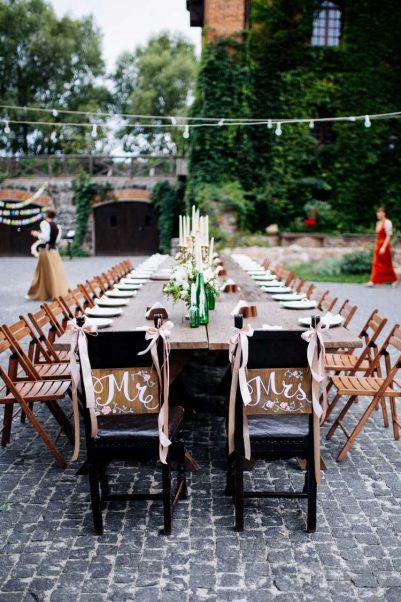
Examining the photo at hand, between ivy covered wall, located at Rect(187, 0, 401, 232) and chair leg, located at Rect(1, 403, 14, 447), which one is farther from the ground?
ivy covered wall, located at Rect(187, 0, 401, 232)

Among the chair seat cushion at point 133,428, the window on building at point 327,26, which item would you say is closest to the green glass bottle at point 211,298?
the chair seat cushion at point 133,428

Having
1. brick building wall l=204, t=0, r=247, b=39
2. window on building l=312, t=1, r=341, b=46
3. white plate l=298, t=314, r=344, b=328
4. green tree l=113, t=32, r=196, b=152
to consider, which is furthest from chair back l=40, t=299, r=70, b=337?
green tree l=113, t=32, r=196, b=152

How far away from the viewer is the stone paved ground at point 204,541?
9.43 ft

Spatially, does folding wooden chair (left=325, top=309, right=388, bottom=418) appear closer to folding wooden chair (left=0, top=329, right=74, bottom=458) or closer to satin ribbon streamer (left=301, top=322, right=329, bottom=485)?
satin ribbon streamer (left=301, top=322, right=329, bottom=485)

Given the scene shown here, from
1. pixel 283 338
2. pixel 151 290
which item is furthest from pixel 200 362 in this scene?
pixel 283 338

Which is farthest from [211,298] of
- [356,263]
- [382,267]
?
[356,263]

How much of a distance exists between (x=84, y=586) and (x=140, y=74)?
39081 mm

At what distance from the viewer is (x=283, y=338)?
128 inches

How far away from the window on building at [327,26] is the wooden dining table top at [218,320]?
1490 cm

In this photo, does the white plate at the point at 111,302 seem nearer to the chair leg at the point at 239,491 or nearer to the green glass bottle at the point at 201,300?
the green glass bottle at the point at 201,300

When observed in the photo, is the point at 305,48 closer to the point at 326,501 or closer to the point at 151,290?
the point at 151,290

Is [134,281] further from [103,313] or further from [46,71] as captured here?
[46,71]

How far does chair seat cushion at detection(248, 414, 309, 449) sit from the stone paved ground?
0.54m

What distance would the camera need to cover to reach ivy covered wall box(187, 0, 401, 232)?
18453mm
